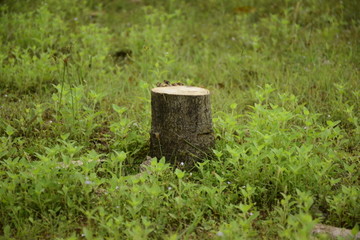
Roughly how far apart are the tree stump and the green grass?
0.39 ft

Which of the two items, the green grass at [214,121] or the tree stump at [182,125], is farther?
the tree stump at [182,125]

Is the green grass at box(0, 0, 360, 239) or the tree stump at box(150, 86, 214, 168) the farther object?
the tree stump at box(150, 86, 214, 168)

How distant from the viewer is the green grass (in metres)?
2.46

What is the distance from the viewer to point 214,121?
3293mm

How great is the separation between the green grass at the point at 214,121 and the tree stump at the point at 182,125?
0.12 m

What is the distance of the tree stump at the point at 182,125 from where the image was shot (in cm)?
297

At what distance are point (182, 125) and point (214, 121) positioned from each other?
1.34ft

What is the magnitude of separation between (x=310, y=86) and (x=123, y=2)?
15.1ft

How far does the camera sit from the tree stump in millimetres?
2969

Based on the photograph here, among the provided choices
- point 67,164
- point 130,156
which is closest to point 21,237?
point 67,164

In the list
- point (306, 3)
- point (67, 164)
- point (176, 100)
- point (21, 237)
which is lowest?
point (21, 237)

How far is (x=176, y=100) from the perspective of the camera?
2.95 m

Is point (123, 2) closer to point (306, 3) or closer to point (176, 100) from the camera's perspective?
point (306, 3)

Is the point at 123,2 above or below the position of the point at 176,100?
above
